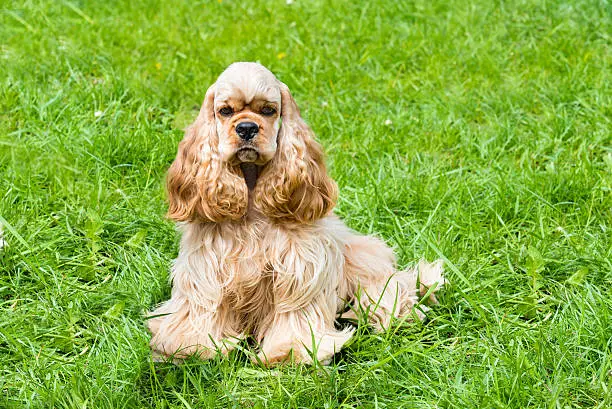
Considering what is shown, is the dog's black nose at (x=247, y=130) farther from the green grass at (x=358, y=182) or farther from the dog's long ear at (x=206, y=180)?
the green grass at (x=358, y=182)

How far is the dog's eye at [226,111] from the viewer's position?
3467 millimetres

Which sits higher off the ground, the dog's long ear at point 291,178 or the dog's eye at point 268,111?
the dog's eye at point 268,111

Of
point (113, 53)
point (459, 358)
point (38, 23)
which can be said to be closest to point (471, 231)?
point (459, 358)

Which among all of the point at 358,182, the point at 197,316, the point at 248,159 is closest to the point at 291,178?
the point at 248,159

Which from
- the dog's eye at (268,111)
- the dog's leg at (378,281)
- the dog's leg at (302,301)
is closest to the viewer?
the dog's eye at (268,111)

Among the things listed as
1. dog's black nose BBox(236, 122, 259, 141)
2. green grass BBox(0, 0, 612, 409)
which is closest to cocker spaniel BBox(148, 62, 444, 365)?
dog's black nose BBox(236, 122, 259, 141)

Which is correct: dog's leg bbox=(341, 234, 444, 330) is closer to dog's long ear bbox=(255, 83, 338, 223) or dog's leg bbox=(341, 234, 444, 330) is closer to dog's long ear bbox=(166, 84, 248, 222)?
dog's long ear bbox=(255, 83, 338, 223)

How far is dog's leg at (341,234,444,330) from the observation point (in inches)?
154

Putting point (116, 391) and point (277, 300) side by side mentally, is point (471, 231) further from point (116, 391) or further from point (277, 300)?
point (116, 391)

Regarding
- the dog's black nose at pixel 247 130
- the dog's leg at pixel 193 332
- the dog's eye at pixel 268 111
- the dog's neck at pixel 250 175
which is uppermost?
the dog's eye at pixel 268 111

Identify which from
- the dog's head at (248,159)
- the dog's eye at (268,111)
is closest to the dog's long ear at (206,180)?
the dog's head at (248,159)

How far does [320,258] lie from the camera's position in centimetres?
370

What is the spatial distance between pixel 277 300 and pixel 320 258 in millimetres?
272

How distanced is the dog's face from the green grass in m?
0.92
